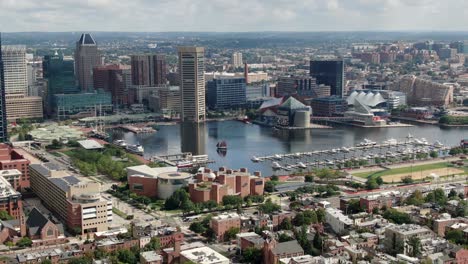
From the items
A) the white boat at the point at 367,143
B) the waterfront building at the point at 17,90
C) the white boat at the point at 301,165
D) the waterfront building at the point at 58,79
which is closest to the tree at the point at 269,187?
the white boat at the point at 301,165

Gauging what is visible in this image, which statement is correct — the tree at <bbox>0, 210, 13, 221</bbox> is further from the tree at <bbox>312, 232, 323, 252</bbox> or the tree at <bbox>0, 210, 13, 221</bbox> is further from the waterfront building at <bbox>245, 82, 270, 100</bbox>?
the waterfront building at <bbox>245, 82, 270, 100</bbox>

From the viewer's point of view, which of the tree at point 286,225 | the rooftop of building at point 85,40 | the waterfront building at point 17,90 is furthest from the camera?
the rooftop of building at point 85,40

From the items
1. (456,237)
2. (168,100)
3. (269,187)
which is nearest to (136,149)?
(269,187)

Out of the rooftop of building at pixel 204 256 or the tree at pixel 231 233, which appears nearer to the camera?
the rooftop of building at pixel 204 256

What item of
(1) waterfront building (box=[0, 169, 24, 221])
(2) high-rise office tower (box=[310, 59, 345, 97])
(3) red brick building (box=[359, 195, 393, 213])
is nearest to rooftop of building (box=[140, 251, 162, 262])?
(1) waterfront building (box=[0, 169, 24, 221])

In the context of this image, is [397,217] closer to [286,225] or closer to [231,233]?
[286,225]

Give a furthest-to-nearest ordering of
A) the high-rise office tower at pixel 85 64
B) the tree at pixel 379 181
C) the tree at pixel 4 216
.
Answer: the high-rise office tower at pixel 85 64 < the tree at pixel 379 181 < the tree at pixel 4 216

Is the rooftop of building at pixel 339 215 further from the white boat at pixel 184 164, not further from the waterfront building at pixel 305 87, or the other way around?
the waterfront building at pixel 305 87
